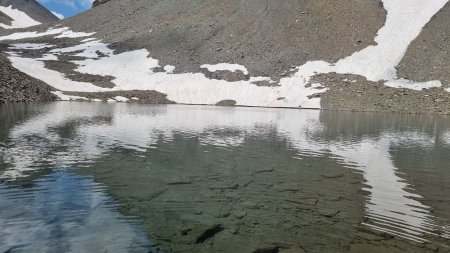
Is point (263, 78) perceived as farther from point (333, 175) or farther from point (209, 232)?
point (209, 232)

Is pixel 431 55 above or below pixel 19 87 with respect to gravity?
above

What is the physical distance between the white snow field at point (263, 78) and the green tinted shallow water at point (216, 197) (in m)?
53.6

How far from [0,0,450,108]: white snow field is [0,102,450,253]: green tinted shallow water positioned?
53.6 metres

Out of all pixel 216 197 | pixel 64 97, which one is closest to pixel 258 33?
pixel 64 97

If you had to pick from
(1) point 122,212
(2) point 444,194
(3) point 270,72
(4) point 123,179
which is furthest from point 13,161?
(3) point 270,72

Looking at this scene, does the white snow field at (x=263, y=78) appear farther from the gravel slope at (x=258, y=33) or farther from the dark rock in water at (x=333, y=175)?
the dark rock in water at (x=333, y=175)

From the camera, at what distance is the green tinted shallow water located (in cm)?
874

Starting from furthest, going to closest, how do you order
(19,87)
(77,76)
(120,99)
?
(77,76)
(120,99)
(19,87)

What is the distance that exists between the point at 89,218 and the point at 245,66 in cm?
8016

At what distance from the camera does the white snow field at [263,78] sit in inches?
2992

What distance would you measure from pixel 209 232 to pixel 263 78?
75165 millimetres

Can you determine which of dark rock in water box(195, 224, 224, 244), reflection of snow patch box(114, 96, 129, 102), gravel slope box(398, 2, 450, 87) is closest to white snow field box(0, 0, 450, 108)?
gravel slope box(398, 2, 450, 87)

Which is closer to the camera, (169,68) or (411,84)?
(411,84)

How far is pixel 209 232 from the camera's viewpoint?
9289 mm
